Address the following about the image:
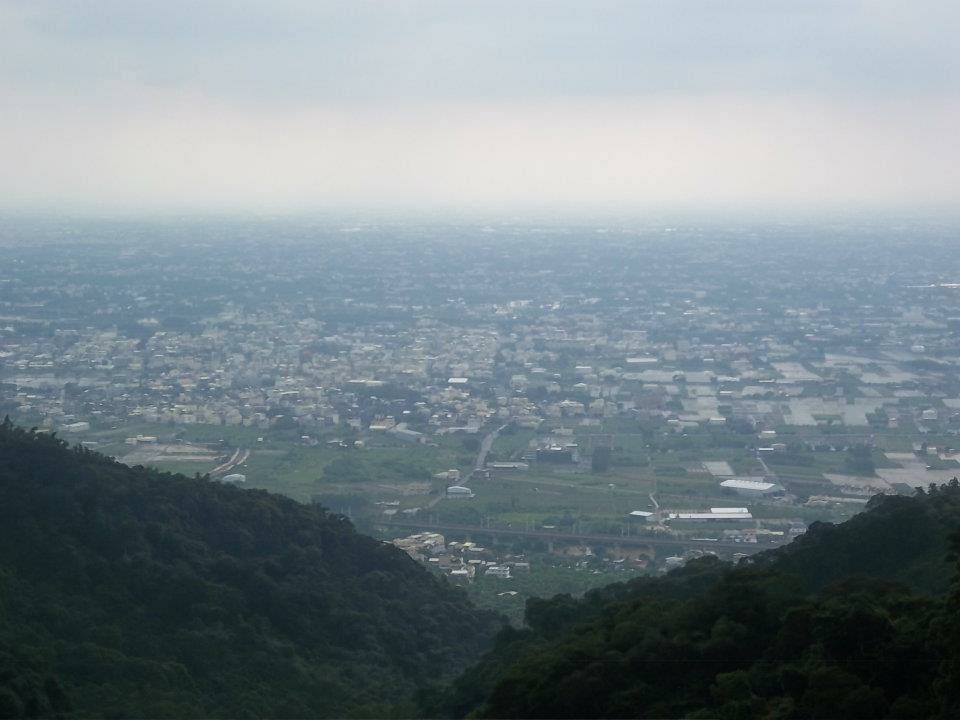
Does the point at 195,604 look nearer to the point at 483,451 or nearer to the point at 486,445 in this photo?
the point at 483,451

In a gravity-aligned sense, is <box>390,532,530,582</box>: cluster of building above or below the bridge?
below

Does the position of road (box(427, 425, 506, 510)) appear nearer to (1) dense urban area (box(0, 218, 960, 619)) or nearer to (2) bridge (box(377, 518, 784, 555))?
(1) dense urban area (box(0, 218, 960, 619))

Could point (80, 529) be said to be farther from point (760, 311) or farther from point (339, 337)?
point (760, 311)

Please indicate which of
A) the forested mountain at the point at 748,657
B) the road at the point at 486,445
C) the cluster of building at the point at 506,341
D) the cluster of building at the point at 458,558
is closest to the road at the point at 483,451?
the road at the point at 486,445

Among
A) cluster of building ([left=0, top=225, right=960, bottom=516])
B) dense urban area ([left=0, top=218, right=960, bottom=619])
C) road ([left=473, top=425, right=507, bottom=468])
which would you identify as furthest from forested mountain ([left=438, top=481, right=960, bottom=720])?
road ([left=473, top=425, right=507, bottom=468])

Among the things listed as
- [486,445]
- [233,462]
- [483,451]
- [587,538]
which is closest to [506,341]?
[486,445]

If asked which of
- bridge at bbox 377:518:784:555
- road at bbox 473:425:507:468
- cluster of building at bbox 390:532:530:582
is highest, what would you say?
road at bbox 473:425:507:468
